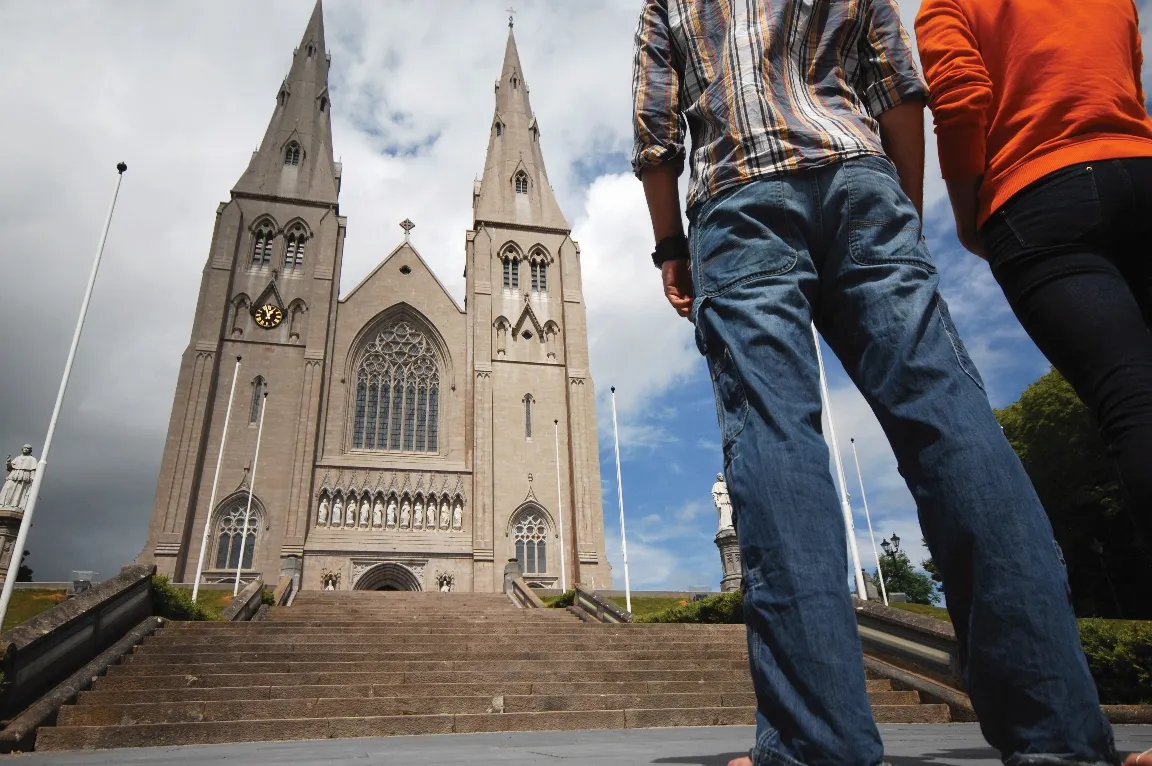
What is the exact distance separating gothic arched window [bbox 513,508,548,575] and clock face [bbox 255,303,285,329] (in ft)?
42.0

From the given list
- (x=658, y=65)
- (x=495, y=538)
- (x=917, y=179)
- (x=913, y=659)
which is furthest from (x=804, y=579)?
(x=495, y=538)

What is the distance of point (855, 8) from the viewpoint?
1947 millimetres

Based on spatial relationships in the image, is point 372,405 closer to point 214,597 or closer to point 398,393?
point 398,393

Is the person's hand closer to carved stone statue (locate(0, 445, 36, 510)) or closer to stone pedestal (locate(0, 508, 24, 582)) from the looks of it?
stone pedestal (locate(0, 508, 24, 582))

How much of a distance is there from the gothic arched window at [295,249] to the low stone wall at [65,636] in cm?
2390

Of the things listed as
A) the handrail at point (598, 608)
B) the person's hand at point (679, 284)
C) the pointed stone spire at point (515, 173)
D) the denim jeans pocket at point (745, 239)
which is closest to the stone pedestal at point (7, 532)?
the handrail at point (598, 608)

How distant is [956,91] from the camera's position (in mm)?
1828

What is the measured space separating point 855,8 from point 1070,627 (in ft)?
5.30

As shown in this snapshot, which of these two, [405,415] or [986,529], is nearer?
[986,529]

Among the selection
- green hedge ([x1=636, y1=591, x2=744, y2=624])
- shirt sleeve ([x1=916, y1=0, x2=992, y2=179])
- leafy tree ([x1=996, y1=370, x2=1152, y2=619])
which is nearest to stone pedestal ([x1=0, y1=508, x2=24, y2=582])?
green hedge ([x1=636, y1=591, x2=744, y2=624])

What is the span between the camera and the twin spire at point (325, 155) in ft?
108

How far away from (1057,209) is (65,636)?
818 centimetres

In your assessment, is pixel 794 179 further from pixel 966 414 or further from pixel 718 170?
pixel 966 414

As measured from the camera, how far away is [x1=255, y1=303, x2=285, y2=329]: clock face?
29203mm
